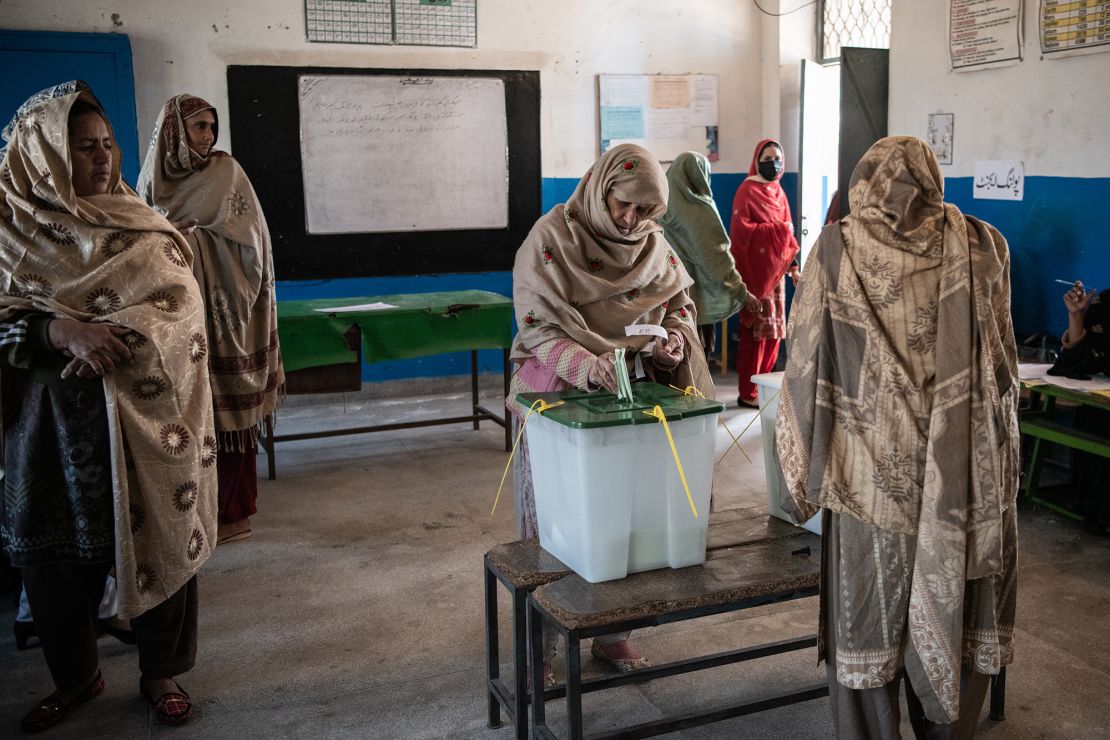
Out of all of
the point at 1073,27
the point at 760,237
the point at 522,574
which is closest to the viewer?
the point at 522,574

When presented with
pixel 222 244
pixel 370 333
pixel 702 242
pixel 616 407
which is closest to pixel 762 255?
pixel 702 242

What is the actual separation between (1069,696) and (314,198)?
4.65 m

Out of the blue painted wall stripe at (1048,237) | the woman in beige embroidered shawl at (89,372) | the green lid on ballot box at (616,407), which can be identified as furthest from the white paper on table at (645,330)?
the blue painted wall stripe at (1048,237)

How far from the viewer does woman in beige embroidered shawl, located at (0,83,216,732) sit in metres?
2.25

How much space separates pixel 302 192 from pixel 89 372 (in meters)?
3.81

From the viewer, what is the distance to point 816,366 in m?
1.94

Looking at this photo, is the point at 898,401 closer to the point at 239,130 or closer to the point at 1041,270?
the point at 1041,270

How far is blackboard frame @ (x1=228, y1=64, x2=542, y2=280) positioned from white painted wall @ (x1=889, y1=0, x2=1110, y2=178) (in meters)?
2.20

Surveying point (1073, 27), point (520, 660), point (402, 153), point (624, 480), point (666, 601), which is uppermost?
point (1073, 27)

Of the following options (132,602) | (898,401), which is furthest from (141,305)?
(898,401)

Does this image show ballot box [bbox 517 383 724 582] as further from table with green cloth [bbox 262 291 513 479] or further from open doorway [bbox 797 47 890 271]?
open doorway [bbox 797 47 890 271]

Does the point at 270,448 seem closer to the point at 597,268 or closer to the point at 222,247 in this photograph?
the point at 222,247

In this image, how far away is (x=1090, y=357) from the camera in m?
3.90

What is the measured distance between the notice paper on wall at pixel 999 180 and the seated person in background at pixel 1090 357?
1.00 m
